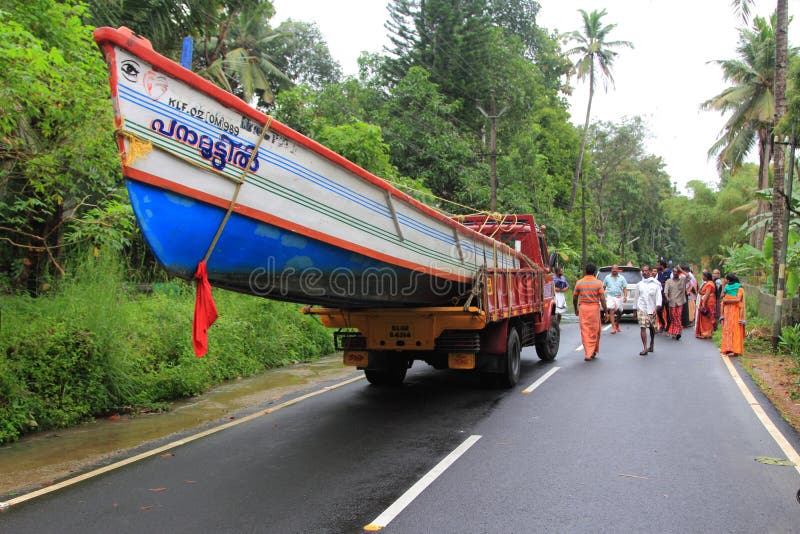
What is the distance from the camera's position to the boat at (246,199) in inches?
165

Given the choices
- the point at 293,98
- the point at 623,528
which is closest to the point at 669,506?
the point at 623,528

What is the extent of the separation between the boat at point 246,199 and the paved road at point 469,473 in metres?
1.53

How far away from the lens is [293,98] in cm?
1756

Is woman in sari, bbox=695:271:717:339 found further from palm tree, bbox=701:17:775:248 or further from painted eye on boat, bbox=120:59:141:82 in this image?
palm tree, bbox=701:17:775:248

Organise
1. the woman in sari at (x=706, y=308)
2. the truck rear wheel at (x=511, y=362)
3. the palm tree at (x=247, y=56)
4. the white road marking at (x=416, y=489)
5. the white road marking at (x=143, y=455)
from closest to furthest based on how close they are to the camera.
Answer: the white road marking at (x=416, y=489), the white road marking at (x=143, y=455), the truck rear wheel at (x=511, y=362), the woman in sari at (x=706, y=308), the palm tree at (x=247, y=56)

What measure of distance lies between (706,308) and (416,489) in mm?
12301

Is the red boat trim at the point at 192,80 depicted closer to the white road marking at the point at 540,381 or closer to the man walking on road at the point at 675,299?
the white road marking at the point at 540,381

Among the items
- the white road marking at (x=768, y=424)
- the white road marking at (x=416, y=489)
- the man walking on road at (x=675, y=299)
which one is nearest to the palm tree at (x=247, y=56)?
the man walking on road at (x=675, y=299)

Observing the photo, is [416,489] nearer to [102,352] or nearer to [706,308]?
[102,352]

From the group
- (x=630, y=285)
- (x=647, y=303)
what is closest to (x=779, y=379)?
(x=647, y=303)

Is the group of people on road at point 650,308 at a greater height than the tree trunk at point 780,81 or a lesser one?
lesser

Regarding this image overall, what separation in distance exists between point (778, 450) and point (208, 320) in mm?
5110

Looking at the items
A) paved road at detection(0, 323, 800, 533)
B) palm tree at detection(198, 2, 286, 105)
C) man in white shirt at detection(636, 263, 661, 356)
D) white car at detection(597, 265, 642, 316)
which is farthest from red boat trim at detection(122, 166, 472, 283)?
palm tree at detection(198, 2, 286, 105)

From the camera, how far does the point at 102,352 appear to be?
740 centimetres
